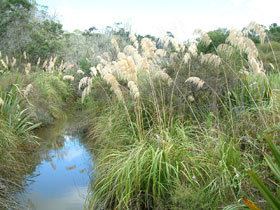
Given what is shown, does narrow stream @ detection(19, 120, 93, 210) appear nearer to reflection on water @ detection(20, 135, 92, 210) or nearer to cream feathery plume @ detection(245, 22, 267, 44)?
reflection on water @ detection(20, 135, 92, 210)

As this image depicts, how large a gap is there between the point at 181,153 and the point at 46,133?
6987mm

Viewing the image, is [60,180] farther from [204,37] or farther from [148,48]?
[204,37]

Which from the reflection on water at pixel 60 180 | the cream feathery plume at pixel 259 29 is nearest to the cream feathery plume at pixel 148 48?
the cream feathery plume at pixel 259 29

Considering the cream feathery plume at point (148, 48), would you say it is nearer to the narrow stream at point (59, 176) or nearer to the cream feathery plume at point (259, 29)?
the cream feathery plume at point (259, 29)

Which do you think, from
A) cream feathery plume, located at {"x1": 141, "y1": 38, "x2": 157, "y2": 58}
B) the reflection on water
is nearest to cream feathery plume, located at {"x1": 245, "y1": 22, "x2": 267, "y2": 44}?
cream feathery plume, located at {"x1": 141, "y1": 38, "x2": 157, "y2": 58}

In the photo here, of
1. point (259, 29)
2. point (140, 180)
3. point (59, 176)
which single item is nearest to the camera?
point (140, 180)

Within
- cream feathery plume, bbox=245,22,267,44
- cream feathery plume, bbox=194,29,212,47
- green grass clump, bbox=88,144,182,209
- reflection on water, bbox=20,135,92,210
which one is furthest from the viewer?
reflection on water, bbox=20,135,92,210

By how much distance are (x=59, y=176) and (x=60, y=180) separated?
0.88 feet

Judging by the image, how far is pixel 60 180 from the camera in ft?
27.5

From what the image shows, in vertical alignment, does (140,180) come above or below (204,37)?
below

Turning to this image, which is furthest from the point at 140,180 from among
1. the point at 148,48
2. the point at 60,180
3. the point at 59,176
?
the point at 59,176

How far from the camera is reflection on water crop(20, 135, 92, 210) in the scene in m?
7.15

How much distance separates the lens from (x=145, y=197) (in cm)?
594

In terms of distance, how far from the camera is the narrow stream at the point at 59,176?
7158mm
